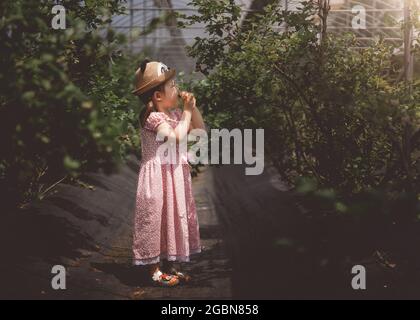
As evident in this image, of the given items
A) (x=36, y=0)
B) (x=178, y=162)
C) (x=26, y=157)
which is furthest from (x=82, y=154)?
(x=178, y=162)

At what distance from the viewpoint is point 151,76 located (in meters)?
5.04

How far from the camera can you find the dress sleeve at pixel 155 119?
492 cm

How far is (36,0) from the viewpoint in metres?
3.53

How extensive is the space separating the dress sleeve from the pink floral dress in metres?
0.01

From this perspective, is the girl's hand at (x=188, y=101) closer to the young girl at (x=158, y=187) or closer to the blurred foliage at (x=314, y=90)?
the young girl at (x=158, y=187)

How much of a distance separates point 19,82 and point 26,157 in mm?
547

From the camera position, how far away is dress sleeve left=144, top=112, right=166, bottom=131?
492 cm

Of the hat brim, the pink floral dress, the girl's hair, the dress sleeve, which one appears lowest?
the pink floral dress

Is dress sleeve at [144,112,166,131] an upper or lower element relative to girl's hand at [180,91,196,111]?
lower

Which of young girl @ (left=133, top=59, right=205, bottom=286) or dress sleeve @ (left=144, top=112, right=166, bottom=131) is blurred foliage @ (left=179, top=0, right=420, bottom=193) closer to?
young girl @ (left=133, top=59, right=205, bottom=286)

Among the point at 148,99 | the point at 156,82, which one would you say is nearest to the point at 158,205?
the point at 148,99

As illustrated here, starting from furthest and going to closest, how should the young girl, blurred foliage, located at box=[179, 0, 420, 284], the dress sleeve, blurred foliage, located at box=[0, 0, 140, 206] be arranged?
the young girl < the dress sleeve < blurred foliage, located at box=[179, 0, 420, 284] < blurred foliage, located at box=[0, 0, 140, 206]

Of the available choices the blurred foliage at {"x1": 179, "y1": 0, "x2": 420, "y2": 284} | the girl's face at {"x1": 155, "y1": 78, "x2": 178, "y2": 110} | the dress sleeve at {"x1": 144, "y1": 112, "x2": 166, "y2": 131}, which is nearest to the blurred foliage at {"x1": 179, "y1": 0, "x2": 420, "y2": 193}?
the blurred foliage at {"x1": 179, "y1": 0, "x2": 420, "y2": 284}
